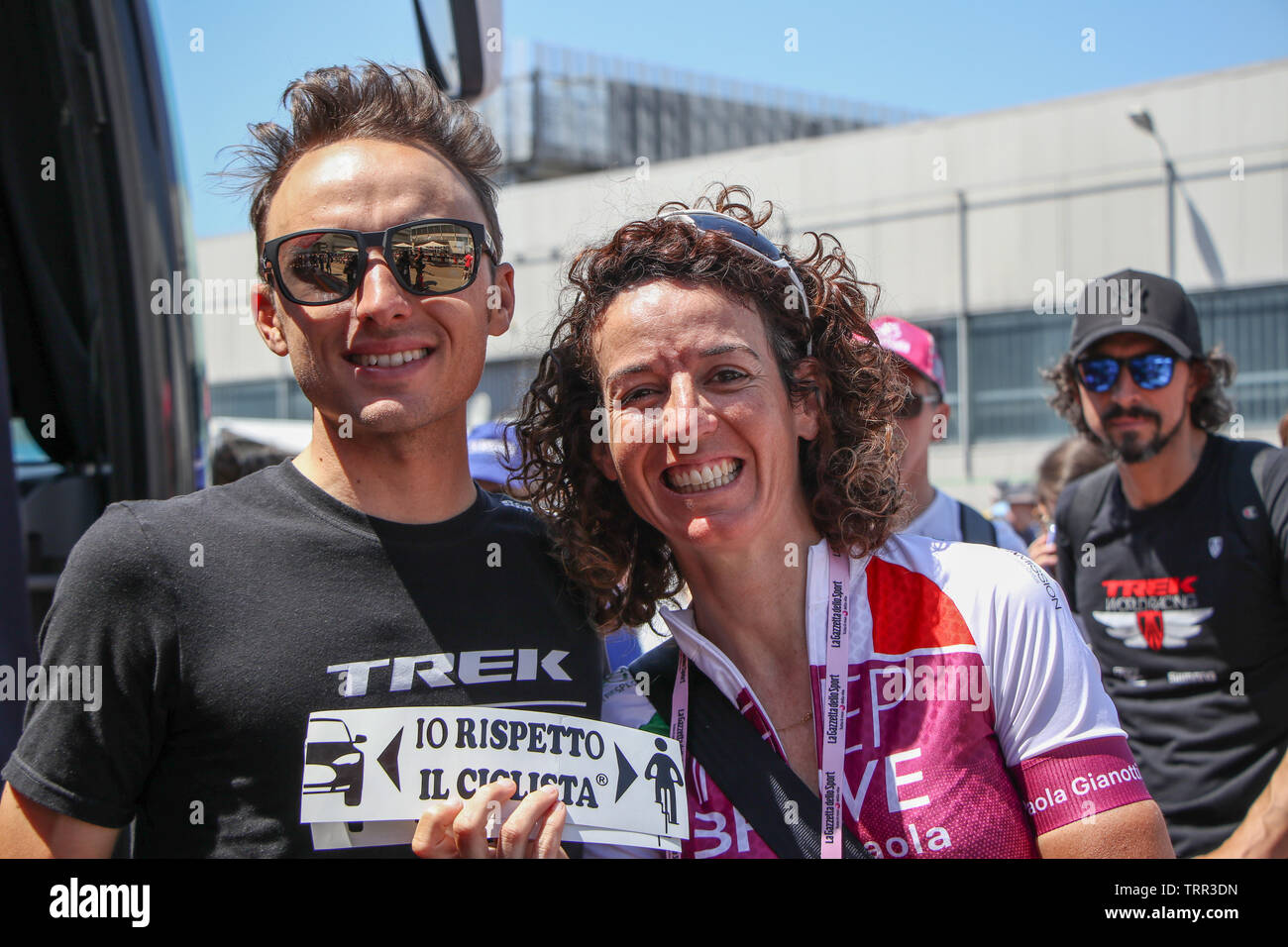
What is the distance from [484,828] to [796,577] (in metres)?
0.89

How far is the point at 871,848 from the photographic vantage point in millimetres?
2012

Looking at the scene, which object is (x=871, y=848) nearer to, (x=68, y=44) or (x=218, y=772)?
(x=218, y=772)

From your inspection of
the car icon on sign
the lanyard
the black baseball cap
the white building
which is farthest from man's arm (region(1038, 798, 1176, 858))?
the white building

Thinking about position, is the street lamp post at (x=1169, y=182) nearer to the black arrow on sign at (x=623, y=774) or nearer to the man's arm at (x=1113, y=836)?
the man's arm at (x=1113, y=836)

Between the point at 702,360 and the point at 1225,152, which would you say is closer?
the point at 702,360

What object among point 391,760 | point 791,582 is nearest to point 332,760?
point 391,760

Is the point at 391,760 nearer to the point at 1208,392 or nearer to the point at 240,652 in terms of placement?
the point at 240,652

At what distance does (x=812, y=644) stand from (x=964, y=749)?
1.13 feet

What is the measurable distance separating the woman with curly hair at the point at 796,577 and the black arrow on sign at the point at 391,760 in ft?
1.47

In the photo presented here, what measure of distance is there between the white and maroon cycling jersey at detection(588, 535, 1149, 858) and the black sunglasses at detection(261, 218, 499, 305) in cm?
93

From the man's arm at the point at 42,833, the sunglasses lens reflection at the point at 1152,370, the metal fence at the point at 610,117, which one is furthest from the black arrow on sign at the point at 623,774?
the metal fence at the point at 610,117

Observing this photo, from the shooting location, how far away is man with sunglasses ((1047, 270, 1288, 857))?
3389 millimetres
